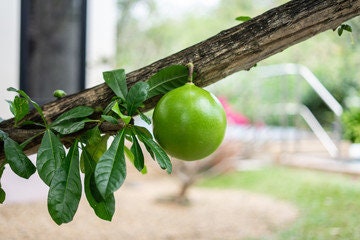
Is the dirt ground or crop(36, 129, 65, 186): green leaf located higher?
the dirt ground

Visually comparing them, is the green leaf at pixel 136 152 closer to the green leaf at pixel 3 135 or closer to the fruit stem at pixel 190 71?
the fruit stem at pixel 190 71

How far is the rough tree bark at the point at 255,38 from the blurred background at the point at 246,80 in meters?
0.28

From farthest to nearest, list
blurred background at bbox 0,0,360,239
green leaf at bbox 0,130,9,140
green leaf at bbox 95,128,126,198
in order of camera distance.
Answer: blurred background at bbox 0,0,360,239, green leaf at bbox 0,130,9,140, green leaf at bbox 95,128,126,198

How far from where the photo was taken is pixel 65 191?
767 millimetres

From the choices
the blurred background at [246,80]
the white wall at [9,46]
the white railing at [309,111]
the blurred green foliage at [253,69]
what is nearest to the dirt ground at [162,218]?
the blurred background at [246,80]

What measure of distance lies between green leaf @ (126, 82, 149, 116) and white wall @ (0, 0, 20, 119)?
224 centimetres

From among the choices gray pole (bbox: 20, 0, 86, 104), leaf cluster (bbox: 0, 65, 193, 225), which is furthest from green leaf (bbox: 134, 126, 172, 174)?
gray pole (bbox: 20, 0, 86, 104)

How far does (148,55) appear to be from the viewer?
941cm

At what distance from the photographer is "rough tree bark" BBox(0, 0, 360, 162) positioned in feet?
2.78

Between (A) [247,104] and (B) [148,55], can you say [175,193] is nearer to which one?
(A) [247,104]

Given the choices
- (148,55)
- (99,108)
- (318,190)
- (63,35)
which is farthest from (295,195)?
(148,55)

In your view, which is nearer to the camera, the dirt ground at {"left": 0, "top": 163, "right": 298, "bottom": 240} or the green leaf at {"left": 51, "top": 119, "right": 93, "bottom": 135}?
the green leaf at {"left": 51, "top": 119, "right": 93, "bottom": 135}

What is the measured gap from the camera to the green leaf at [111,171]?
680 millimetres

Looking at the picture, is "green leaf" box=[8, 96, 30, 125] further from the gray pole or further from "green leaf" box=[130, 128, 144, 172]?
the gray pole
